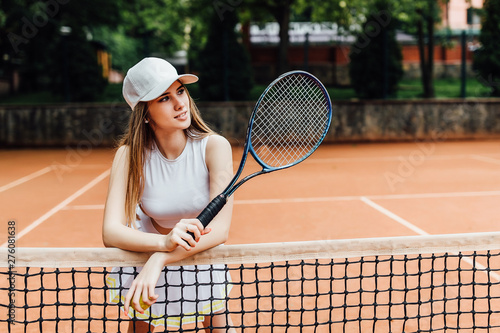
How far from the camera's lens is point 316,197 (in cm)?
693

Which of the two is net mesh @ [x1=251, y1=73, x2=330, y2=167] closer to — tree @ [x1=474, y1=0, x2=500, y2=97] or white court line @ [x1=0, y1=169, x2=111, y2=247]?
white court line @ [x1=0, y1=169, x2=111, y2=247]

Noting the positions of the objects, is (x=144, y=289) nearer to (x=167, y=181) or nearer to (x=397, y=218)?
(x=167, y=181)

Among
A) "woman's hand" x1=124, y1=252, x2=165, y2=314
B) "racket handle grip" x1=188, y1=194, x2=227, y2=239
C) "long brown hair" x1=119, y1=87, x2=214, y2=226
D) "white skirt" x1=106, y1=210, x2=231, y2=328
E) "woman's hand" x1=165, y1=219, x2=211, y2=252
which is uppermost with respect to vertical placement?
"long brown hair" x1=119, y1=87, x2=214, y2=226

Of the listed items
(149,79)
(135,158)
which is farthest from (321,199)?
(149,79)

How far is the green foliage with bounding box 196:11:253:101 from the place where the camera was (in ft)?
45.3

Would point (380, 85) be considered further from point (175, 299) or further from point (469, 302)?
point (175, 299)

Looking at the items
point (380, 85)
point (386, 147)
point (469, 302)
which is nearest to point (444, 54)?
point (380, 85)

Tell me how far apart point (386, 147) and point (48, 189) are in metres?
7.96

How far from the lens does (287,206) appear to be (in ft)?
21.0

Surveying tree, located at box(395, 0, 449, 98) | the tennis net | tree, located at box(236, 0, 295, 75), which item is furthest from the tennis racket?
tree, located at box(395, 0, 449, 98)

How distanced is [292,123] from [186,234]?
124cm

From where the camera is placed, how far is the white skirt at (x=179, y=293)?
80.3 inches

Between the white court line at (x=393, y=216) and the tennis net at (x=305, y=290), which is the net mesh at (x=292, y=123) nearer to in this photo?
the tennis net at (x=305, y=290)

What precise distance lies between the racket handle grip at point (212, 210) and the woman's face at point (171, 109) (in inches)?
13.3
